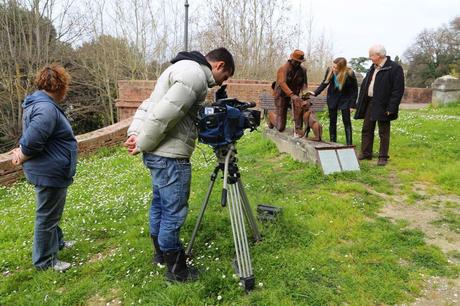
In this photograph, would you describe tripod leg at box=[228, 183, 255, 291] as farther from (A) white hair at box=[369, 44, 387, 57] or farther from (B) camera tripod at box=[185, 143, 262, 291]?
(A) white hair at box=[369, 44, 387, 57]

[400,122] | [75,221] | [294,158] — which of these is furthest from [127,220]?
[400,122]

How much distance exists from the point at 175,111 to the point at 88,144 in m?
9.27

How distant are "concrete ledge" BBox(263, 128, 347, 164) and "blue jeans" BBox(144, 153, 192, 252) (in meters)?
3.67

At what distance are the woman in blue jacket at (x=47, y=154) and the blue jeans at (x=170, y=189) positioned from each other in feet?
3.36

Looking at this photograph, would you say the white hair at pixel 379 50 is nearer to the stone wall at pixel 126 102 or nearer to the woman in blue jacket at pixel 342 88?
the woman in blue jacket at pixel 342 88

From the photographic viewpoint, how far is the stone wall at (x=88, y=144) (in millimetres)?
8641

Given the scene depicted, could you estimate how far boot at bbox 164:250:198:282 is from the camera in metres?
3.17

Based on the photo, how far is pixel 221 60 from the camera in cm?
304

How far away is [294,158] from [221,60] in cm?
450

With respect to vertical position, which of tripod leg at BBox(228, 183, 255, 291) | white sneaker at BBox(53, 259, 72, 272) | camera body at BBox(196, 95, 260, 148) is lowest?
white sneaker at BBox(53, 259, 72, 272)

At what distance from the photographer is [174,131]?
9.73 feet

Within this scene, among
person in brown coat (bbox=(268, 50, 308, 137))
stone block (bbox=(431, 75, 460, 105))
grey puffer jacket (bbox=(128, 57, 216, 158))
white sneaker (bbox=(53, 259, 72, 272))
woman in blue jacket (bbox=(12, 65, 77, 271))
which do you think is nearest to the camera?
grey puffer jacket (bbox=(128, 57, 216, 158))

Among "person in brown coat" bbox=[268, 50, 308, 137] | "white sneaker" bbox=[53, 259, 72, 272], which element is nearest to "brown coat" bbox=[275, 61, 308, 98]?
"person in brown coat" bbox=[268, 50, 308, 137]

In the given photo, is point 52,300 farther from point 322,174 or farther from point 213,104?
point 322,174
